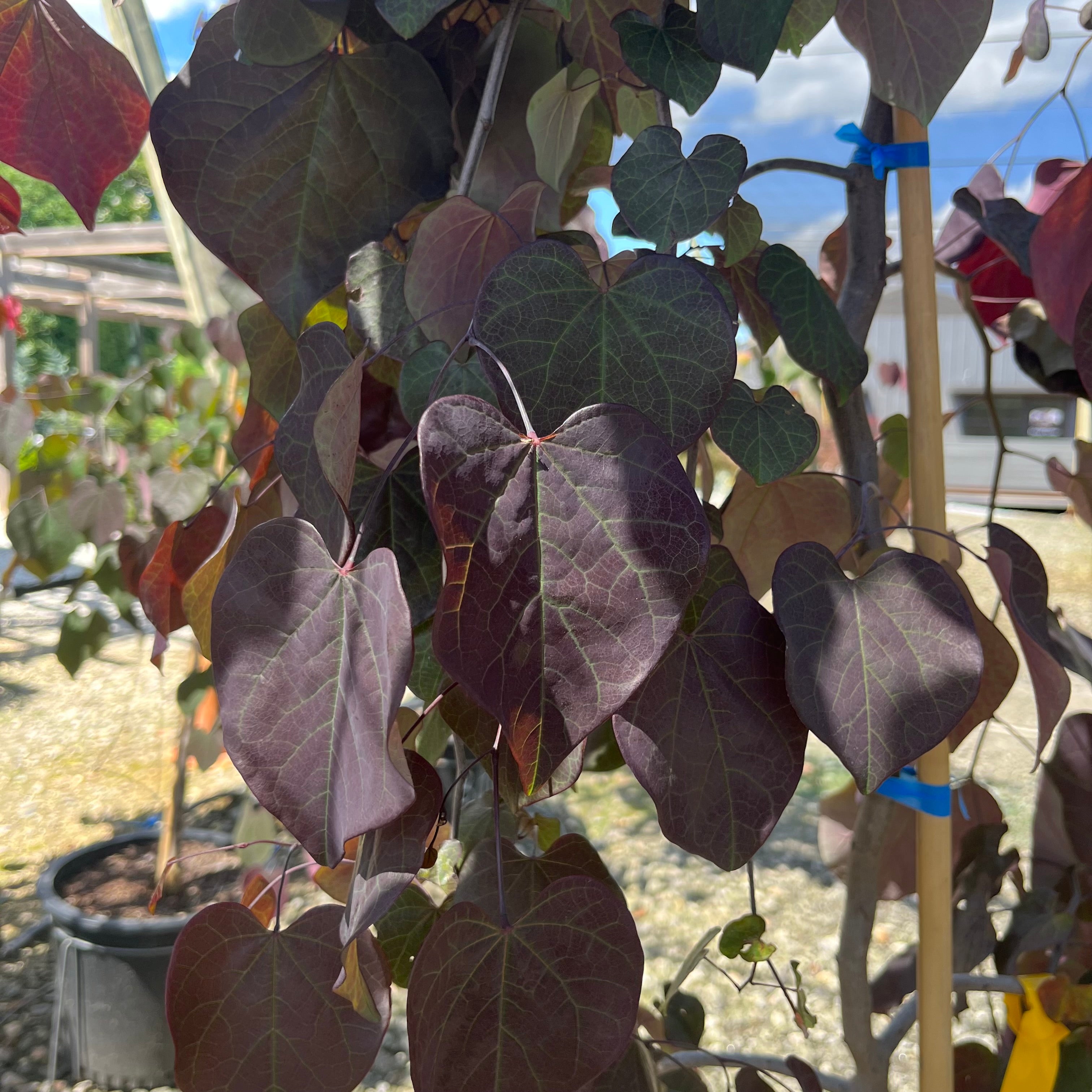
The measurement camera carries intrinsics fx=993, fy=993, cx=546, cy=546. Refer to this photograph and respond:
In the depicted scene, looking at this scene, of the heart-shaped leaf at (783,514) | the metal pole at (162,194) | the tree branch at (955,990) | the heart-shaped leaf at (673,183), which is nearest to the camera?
the heart-shaped leaf at (673,183)

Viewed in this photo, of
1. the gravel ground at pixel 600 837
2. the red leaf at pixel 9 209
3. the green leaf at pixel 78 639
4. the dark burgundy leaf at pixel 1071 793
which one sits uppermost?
the red leaf at pixel 9 209

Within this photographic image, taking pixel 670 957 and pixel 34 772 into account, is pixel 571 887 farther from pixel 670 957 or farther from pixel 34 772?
pixel 34 772

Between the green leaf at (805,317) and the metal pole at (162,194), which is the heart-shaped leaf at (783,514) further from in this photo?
the metal pole at (162,194)

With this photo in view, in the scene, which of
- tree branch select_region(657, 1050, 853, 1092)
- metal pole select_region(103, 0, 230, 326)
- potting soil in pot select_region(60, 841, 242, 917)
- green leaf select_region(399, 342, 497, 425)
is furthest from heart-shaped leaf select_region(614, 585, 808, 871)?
potting soil in pot select_region(60, 841, 242, 917)

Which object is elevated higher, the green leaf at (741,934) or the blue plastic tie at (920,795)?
the blue plastic tie at (920,795)

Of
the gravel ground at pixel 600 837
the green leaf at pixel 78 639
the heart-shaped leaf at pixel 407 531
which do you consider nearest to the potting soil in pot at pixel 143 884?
the gravel ground at pixel 600 837

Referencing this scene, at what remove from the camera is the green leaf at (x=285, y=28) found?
18.3 inches

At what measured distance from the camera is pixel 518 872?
532 millimetres

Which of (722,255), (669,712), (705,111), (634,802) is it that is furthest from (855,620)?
(705,111)

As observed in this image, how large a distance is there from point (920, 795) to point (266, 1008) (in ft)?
1.32

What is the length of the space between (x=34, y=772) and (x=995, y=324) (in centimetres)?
324

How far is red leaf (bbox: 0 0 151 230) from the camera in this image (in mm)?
536

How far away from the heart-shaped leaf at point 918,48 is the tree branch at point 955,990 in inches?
23.6

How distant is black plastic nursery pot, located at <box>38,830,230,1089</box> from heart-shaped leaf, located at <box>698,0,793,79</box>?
1.71m
